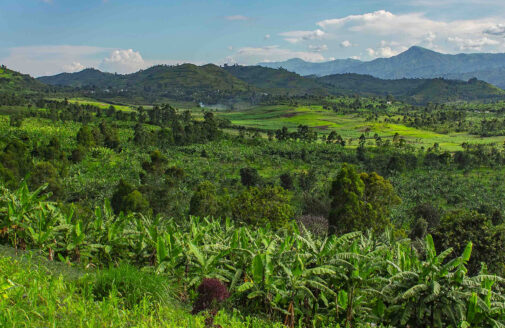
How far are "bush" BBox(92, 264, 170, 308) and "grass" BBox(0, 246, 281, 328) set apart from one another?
0.02 metres

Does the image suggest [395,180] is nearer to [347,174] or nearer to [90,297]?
[347,174]

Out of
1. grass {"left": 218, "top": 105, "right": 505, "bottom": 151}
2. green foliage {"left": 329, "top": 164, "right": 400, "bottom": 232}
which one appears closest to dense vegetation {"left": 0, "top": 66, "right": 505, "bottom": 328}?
green foliage {"left": 329, "top": 164, "right": 400, "bottom": 232}

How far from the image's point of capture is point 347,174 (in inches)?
1559

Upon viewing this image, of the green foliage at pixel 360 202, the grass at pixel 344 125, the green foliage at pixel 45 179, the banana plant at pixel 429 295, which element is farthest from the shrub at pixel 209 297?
the grass at pixel 344 125

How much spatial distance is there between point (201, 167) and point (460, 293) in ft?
222

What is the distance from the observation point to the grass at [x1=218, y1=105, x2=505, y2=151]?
113562mm

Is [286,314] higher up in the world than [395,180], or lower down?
higher up

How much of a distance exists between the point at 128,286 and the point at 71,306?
3.71 feet

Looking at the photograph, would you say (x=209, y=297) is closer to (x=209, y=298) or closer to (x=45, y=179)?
(x=209, y=298)

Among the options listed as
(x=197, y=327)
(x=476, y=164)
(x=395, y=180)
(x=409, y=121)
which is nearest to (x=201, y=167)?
(x=395, y=180)

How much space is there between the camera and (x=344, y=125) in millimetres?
144750

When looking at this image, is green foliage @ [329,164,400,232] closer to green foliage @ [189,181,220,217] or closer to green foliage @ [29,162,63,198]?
green foliage @ [189,181,220,217]

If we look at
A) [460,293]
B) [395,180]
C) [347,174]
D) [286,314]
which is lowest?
[395,180]

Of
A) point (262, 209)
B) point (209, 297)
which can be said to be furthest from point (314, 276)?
point (262, 209)
